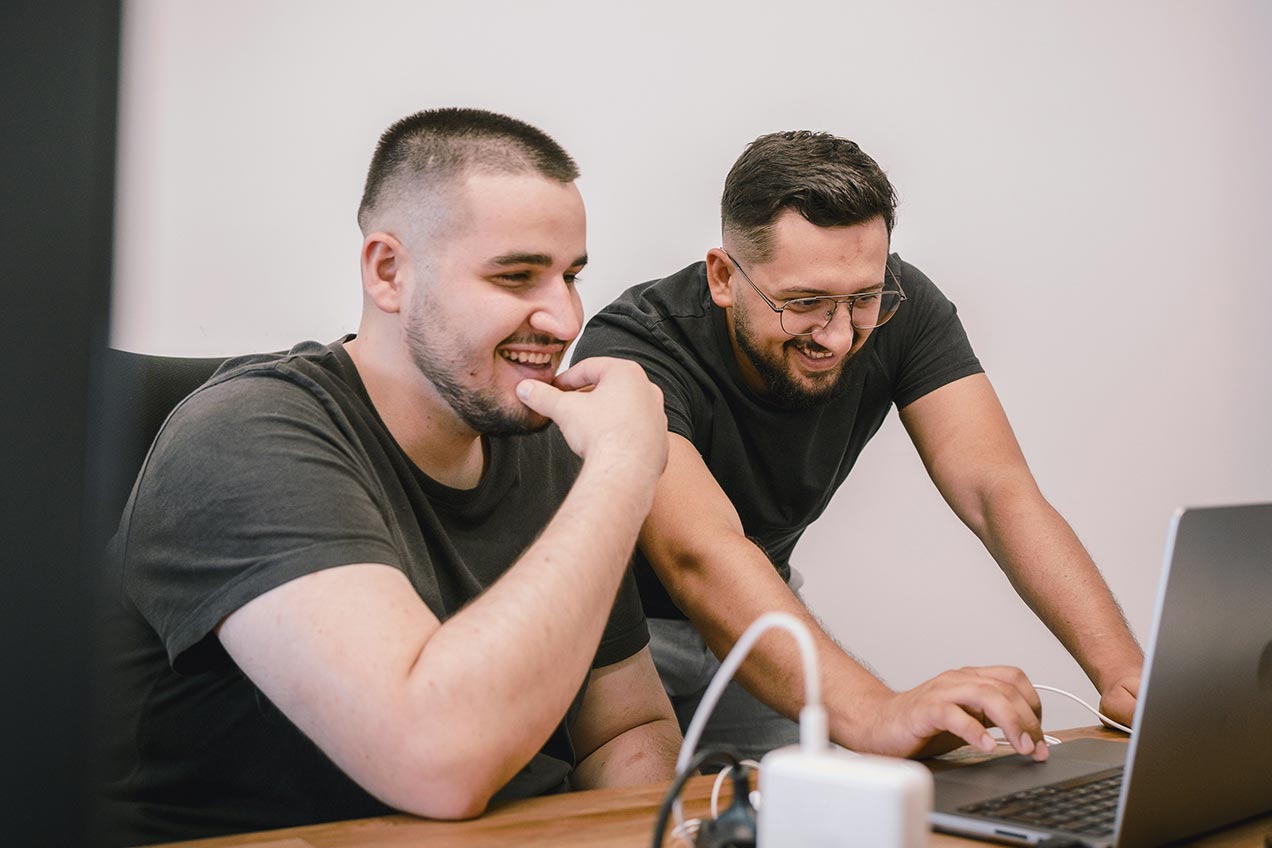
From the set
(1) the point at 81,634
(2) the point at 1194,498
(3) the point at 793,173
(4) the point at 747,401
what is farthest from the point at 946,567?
(1) the point at 81,634

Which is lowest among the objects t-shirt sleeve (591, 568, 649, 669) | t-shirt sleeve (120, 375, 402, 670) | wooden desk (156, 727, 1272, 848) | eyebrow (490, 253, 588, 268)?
t-shirt sleeve (591, 568, 649, 669)

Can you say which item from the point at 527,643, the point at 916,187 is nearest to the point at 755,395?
the point at 527,643

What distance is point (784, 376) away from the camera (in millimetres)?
1799

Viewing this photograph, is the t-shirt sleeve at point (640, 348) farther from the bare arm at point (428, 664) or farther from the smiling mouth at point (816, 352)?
the bare arm at point (428, 664)

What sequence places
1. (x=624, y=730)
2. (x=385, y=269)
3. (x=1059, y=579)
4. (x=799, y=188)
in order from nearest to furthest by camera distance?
(x=385, y=269)
(x=624, y=730)
(x=1059, y=579)
(x=799, y=188)

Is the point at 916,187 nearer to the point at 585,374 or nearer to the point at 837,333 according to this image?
the point at 837,333

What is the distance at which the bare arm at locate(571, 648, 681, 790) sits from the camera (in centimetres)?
135

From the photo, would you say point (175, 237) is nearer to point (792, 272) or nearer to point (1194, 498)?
point (792, 272)

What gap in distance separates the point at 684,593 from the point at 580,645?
462mm

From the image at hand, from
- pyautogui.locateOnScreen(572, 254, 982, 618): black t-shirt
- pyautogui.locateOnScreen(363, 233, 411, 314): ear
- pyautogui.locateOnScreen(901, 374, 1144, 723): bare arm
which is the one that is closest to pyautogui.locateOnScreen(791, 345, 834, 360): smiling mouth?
pyautogui.locateOnScreen(572, 254, 982, 618): black t-shirt

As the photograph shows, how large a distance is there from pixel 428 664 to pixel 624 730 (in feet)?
1.89

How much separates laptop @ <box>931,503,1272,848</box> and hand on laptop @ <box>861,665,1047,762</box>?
92 mm

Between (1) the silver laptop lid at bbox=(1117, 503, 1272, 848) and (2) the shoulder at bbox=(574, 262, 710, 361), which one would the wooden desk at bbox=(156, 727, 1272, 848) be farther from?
(2) the shoulder at bbox=(574, 262, 710, 361)

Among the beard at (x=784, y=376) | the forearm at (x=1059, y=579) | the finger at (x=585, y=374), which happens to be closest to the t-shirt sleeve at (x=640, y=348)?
the beard at (x=784, y=376)
